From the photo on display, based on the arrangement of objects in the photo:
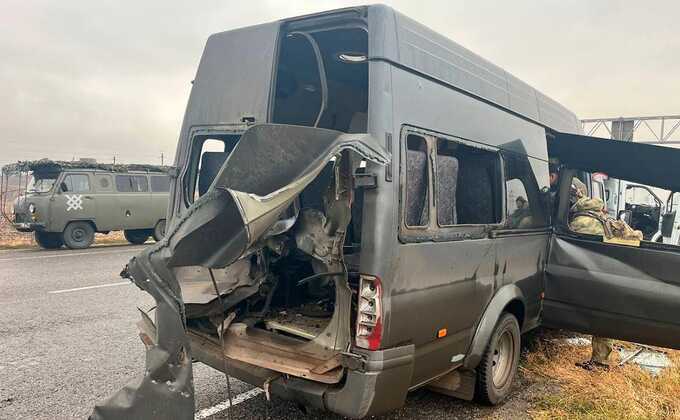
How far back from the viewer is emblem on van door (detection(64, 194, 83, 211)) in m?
14.1

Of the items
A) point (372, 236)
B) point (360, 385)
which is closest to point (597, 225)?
point (372, 236)

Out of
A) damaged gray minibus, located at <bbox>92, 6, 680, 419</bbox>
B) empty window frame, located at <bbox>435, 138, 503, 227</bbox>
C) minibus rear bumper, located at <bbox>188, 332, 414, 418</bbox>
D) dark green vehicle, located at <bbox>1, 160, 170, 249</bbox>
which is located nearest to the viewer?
damaged gray minibus, located at <bbox>92, 6, 680, 419</bbox>

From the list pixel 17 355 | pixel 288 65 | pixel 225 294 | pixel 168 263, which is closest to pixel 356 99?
pixel 288 65

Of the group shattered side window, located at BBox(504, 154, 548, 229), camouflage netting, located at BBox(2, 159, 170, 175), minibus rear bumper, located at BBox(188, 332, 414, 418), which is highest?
camouflage netting, located at BBox(2, 159, 170, 175)

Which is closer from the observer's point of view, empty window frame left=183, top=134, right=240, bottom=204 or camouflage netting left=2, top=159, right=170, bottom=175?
empty window frame left=183, top=134, right=240, bottom=204

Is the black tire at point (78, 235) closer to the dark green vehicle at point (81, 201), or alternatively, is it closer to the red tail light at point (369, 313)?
the dark green vehicle at point (81, 201)

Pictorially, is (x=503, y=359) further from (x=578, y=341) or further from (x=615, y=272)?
(x=578, y=341)

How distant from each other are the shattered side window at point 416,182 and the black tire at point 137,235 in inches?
583

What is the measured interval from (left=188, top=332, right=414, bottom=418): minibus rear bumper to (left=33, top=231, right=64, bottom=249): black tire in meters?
13.4

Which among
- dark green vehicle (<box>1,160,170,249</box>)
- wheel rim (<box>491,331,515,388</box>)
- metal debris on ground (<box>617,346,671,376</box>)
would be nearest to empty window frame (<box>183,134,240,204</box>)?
wheel rim (<box>491,331,515,388</box>)

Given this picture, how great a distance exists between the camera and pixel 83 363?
16.1ft

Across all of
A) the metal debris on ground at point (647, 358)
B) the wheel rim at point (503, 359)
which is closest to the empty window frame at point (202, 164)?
the wheel rim at point (503, 359)

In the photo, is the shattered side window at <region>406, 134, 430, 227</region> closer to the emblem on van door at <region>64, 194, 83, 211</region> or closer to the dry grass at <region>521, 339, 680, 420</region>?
the dry grass at <region>521, 339, 680, 420</region>

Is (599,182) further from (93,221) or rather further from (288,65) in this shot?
(93,221)
